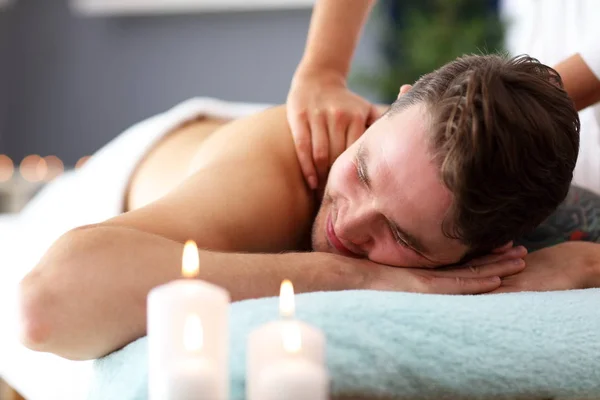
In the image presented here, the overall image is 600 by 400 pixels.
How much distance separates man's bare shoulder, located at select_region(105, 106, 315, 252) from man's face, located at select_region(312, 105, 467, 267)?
5.2 inches

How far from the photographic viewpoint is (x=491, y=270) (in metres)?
1.05

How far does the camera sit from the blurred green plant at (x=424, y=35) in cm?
317

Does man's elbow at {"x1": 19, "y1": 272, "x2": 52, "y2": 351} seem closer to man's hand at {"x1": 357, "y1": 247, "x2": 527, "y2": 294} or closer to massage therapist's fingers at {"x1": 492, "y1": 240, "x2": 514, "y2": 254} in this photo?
man's hand at {"x1": 357, "y1": 247, "x2": 527, "y2": 294}

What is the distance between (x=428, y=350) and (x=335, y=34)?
93 centimetres

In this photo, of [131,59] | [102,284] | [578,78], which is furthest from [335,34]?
[131,59]

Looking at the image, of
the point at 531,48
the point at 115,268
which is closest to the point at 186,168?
the point at 115,268

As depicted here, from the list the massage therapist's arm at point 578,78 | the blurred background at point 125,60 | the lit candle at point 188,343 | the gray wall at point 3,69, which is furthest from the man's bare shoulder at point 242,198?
the gray wall at point 3,69

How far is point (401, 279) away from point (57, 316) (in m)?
0.46

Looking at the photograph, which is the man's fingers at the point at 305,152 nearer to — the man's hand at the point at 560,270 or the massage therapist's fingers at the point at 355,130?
the massage therapist's fingers at the point at 355,130

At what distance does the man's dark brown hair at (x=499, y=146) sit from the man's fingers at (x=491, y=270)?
3 cm

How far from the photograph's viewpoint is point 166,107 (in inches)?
150

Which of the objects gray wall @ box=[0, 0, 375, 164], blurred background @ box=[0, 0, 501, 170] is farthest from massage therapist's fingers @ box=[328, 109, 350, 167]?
gray wall @ box=[0, 0, 375, 164]

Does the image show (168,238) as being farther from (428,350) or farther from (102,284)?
(428,350)

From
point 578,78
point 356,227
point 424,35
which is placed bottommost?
point 424,35
